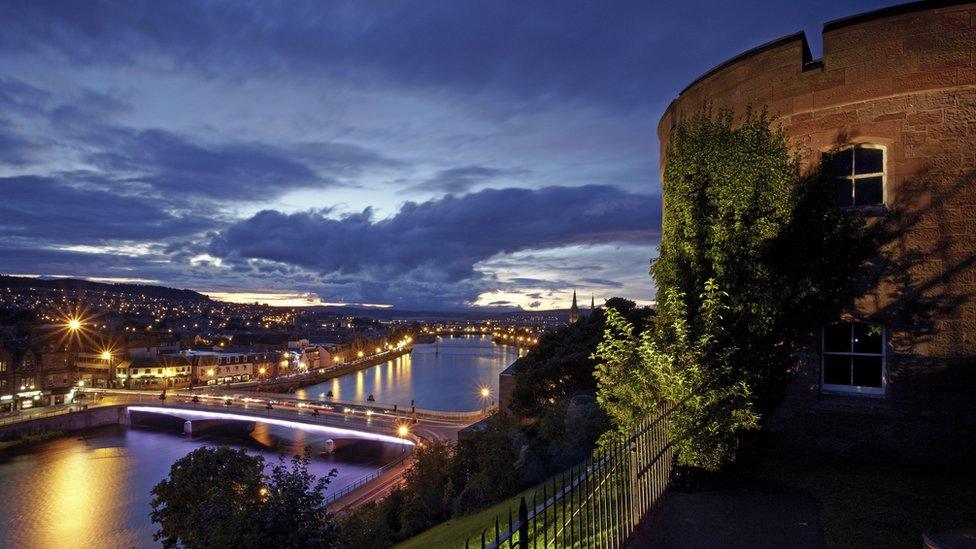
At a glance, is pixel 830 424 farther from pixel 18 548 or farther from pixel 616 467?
pixel 18 548

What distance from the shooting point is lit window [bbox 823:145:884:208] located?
410 inches

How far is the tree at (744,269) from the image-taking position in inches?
362

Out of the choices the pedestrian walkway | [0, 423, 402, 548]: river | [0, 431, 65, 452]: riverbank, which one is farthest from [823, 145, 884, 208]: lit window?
[0, 431, 65, 452]: riverbank

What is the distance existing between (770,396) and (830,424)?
1159 mm

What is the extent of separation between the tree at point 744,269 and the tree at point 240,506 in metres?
7.19

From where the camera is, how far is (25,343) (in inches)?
3300

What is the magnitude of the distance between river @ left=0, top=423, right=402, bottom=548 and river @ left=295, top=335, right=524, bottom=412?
2167 cm

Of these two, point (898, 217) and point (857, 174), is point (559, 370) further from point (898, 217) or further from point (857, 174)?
point (898, 217)

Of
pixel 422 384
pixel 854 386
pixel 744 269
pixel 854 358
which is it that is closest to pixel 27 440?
pixel 422 384

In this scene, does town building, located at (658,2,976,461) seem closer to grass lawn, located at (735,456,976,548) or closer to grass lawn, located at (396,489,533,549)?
grass lawn, located at (735,456,976,548)

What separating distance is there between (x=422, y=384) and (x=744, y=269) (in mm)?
96058

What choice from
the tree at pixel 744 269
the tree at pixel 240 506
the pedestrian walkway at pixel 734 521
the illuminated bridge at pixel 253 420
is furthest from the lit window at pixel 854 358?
the illuminated bridge at pixel 253 420

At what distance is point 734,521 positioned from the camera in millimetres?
7332

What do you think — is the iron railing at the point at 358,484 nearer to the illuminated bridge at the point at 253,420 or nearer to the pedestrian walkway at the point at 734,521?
the illuminated bridge at the point at 253,420
